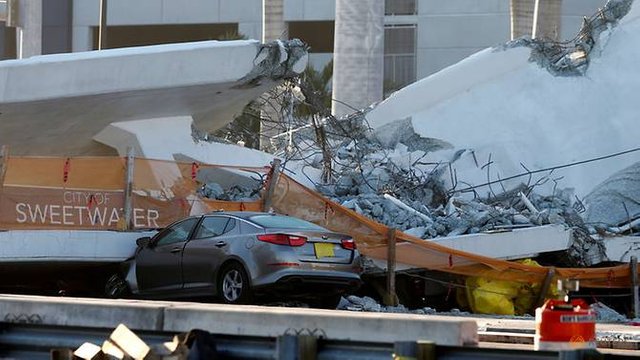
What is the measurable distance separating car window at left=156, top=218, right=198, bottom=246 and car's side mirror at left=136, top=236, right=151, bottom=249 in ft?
0.82

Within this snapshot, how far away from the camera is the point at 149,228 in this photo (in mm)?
19250

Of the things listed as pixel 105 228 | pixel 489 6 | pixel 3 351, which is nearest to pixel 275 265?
pixel 105 228

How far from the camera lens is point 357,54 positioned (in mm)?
28969

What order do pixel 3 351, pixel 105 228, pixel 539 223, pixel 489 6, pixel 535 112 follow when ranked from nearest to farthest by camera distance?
pixel 3 351 < pixel 105 228 < pixel 539 223 < pixel 535 112 < pixel 489 6

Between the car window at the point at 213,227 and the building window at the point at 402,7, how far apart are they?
38.5 metres

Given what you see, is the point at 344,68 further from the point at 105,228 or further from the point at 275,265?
the point at 275,265

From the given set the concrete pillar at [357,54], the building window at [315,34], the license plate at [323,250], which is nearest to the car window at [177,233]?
the license plate at [323,250]

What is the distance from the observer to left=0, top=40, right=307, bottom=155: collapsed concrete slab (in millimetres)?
21156

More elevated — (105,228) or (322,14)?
(322,14)

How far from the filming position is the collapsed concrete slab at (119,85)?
2116 centimetres

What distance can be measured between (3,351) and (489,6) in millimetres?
46243

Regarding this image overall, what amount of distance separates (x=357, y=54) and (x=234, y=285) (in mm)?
13161

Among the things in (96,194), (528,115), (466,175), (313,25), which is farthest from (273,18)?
(313,25)

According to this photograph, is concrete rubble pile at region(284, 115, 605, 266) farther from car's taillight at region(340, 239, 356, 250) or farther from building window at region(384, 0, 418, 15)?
building window at region(384, 0, 418, 15)
